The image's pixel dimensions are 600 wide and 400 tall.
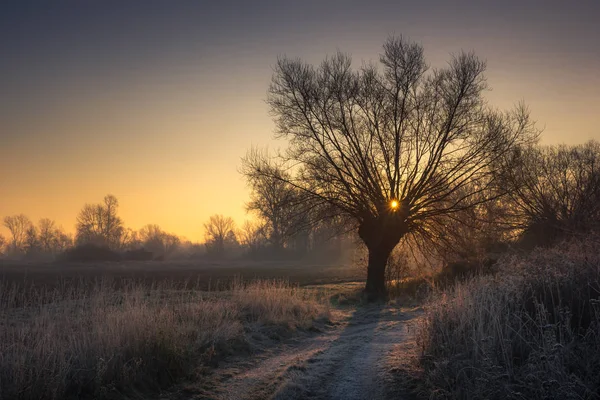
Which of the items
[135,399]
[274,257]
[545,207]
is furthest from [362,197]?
[274,257]

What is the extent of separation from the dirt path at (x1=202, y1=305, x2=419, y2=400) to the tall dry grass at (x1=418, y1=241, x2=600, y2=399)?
38.8 inches

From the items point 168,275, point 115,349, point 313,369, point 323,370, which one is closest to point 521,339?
point 323,370

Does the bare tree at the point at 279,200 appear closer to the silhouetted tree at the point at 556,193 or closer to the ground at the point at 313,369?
the ground at the point at 313,369

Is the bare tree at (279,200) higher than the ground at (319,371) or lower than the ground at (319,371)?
higher

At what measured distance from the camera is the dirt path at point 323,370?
23.3ft

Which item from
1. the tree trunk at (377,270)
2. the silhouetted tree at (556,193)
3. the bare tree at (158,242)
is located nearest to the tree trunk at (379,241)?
the tree trunk at (377,270)

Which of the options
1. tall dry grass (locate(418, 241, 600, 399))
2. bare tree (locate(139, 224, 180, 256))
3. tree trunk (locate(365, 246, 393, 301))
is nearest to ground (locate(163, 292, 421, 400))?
tall dry grass (locate(418, 241, 600, 399))

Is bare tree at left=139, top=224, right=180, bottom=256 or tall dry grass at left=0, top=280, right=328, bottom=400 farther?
bare tree at left=139, top=224, right=180, bottom=256

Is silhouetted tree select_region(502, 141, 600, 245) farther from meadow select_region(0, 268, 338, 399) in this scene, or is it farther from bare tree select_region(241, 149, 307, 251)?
meadow select_region(0, 268, 338, 399)

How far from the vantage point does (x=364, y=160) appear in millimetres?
19750

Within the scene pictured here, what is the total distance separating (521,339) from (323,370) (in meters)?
3.60

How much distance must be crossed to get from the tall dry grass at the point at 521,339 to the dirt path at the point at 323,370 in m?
0.99

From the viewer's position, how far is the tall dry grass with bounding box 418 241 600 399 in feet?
17.5

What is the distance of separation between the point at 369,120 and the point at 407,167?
2.86m
